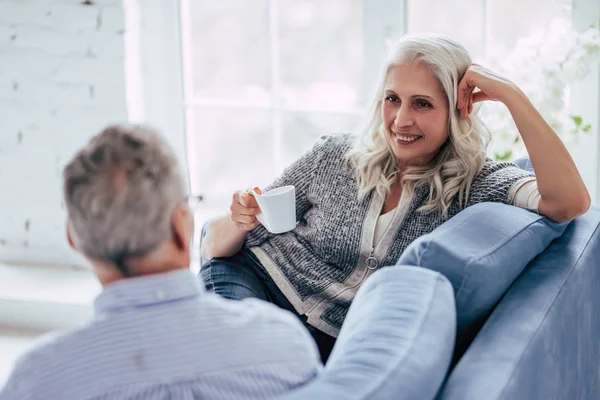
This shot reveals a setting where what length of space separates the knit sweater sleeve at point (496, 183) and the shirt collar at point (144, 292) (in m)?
1.02

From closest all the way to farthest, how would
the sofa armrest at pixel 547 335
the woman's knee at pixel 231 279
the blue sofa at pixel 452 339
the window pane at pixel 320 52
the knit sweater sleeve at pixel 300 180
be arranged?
the blue sofa at pixel 452 339 < the sofa armrest at pixel 547 335 < the woman's knee at pixel 231 279 < the knit sweater sleeve at pixel 300 180 < the window pane at pixel 320 52

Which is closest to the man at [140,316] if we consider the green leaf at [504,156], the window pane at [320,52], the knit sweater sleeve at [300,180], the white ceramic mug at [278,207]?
the white ceramic mug at [278,207]

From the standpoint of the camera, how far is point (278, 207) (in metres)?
1.72

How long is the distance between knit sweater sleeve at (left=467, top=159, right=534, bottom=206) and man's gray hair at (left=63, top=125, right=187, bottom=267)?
3.38ft

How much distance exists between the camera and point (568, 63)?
2.32m

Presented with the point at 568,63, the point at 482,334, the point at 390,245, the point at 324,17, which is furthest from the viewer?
the point at 324,17

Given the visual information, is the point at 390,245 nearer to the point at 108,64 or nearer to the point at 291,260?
the point at 291,260

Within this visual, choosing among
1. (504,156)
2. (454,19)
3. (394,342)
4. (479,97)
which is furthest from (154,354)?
(454,19)

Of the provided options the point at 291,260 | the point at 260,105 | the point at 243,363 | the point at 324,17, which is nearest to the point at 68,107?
the point at 260,105

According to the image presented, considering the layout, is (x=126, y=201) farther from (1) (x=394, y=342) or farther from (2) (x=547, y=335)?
(2) (x=547, y=335)

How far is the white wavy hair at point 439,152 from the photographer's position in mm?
1862

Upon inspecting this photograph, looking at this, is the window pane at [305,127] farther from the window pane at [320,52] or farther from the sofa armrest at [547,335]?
the sofa armrest at [547,335]

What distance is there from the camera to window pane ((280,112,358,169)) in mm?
3023

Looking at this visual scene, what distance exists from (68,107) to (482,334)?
224cm
